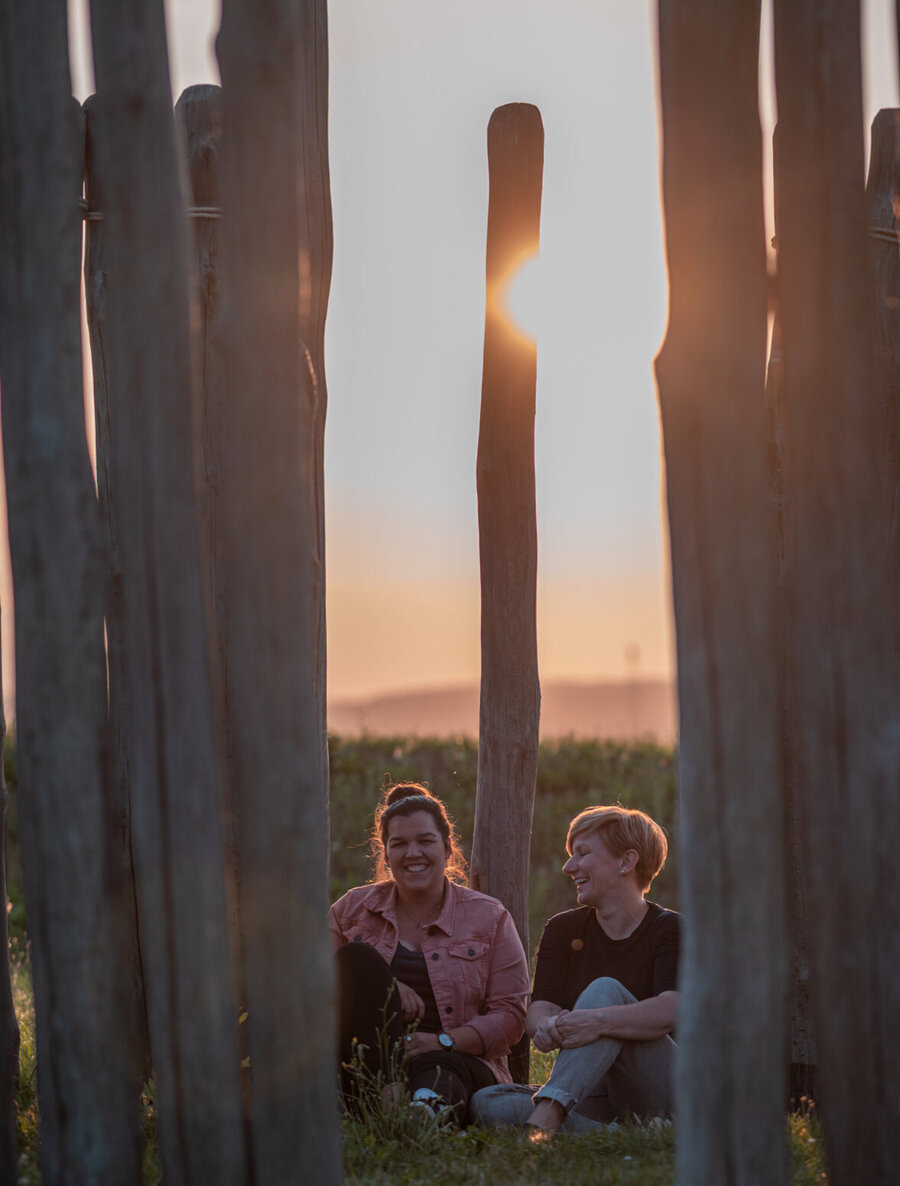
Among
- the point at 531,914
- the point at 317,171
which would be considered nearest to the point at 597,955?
the point at 317,171

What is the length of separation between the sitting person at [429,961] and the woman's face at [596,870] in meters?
0.41

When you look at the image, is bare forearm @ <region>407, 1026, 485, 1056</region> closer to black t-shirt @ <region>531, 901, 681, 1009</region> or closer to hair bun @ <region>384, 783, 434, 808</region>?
black t-shirt @ <region>531, 901, 681, 1009</region>

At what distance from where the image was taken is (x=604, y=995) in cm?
488

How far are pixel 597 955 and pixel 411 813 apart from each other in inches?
38.3

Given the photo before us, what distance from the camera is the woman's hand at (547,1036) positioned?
486 centimetres

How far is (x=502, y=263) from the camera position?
6059 millimetres

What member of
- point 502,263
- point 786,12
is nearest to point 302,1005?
point 786,12

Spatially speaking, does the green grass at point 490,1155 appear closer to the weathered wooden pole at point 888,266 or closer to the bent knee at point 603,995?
the bent knee at point 603,995

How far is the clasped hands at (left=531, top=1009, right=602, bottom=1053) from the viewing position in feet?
15.8

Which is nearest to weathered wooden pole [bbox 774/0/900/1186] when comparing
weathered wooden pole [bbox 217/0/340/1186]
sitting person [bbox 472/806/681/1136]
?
weathered wooden pole [bbox 217/0/340/1186]

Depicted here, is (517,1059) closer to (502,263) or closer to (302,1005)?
(302,1005)

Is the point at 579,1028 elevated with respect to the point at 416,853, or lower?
lower

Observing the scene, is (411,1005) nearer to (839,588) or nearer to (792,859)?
(792,859)

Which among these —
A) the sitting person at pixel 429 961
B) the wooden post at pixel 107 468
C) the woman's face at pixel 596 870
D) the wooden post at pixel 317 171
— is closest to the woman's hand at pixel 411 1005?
the sitting person at pixel 429 961
